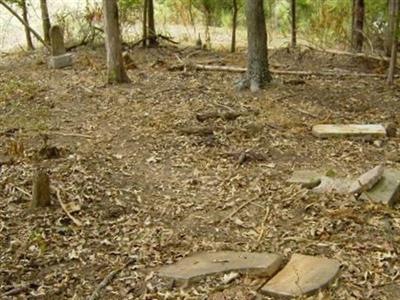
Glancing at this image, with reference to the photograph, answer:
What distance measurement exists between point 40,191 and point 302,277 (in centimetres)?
239

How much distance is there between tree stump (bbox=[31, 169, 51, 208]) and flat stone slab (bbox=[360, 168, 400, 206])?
2.70 meters

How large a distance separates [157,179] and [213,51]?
7.80m

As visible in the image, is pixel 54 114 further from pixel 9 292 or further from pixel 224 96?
pixel 9 292

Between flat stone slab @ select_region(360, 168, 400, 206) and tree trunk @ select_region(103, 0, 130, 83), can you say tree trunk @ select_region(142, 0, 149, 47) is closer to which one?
tree trunk @ select_region(103, 0, 130, 83)

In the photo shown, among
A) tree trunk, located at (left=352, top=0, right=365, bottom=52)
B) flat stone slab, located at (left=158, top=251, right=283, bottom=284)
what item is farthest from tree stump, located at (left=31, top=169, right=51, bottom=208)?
tree trunk, located at (left=352, top=0, right=365, bottom=52)

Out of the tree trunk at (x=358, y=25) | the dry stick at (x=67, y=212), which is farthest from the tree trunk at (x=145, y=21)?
the dry stick at (x=67, y=212)

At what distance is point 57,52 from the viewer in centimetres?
1102

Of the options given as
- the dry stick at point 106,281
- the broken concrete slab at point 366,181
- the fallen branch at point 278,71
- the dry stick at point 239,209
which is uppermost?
the fallen branch at point 278,71

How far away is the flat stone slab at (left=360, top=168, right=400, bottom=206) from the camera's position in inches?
184

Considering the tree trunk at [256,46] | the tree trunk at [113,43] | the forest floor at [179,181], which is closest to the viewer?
the forest floor at [179,181]

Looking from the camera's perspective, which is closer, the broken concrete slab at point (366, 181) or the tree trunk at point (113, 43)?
the broken concrete slab at point (366, 181)

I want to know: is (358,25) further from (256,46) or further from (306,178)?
(306,178)

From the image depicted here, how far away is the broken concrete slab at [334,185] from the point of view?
4.93 m

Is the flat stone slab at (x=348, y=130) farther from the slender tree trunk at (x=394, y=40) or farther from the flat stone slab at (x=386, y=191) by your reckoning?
the slender tree trunk at (x=394, y=40)
